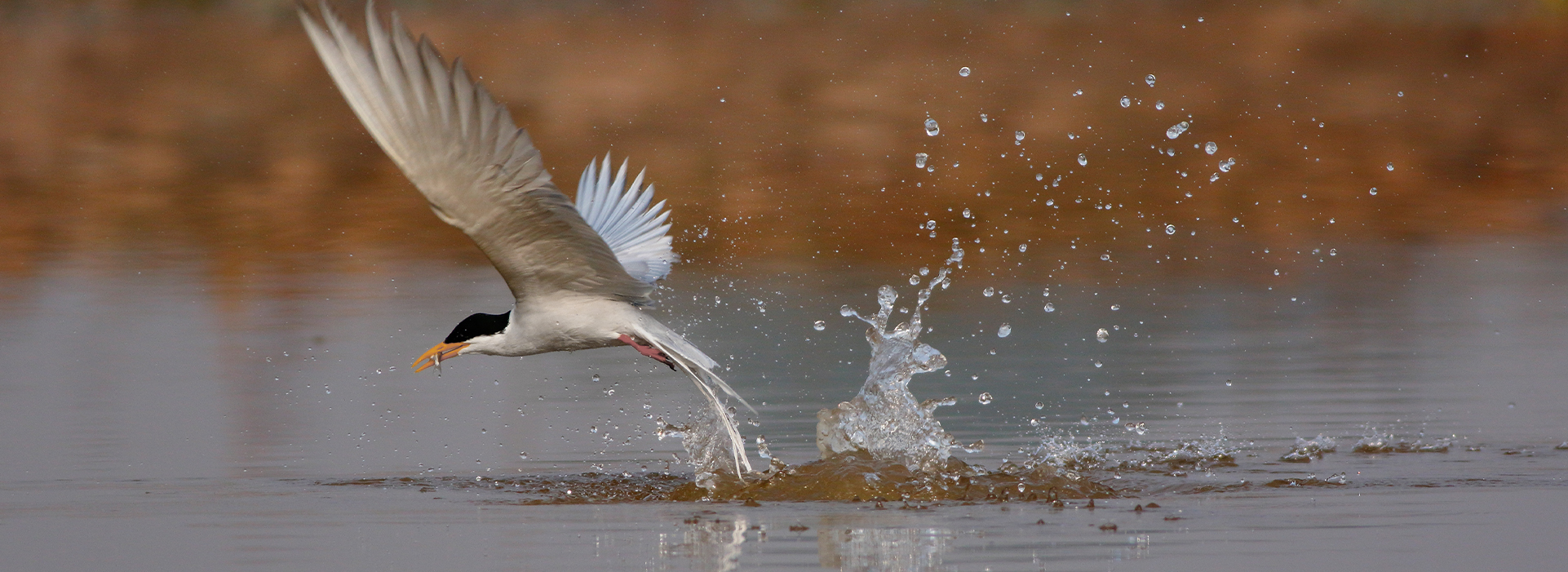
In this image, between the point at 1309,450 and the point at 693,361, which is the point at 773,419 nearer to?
the point at 693,361

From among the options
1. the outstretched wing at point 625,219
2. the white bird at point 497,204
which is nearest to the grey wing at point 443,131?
the white bird at point 497,204

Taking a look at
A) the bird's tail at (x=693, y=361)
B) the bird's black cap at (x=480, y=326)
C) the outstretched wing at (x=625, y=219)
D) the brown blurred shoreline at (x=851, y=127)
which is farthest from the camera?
the brown blurred shoreline at (x=851, y=127)

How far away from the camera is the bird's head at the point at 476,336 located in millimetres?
6273

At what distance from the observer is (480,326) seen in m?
6.29

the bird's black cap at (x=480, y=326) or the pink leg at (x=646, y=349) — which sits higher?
the bird's black cap at (x=480, y=326)

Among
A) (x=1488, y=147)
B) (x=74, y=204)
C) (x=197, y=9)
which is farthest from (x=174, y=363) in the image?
(x=197, y=9)

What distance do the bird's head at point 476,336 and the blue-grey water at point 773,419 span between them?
41 cm

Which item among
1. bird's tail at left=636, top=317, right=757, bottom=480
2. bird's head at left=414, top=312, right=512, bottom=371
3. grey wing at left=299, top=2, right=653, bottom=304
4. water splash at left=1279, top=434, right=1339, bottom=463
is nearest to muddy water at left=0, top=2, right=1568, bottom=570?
water splash at left=1279, top=434, right=1339, bottom=463

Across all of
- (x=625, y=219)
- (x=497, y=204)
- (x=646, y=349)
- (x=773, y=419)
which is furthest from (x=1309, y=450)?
(x=497, y=204)

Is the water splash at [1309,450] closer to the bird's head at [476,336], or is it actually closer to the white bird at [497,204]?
the white bird at [497,204]

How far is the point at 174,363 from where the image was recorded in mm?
8695

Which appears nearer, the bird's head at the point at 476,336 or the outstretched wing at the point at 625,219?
the bird's head at the point at 476,336

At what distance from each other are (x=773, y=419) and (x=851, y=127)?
1033 centimetres

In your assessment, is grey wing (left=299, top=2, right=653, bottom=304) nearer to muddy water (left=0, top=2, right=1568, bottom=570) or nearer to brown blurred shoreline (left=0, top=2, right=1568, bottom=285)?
muddy water (left=0, top=2, right=1568, bottom=570)
